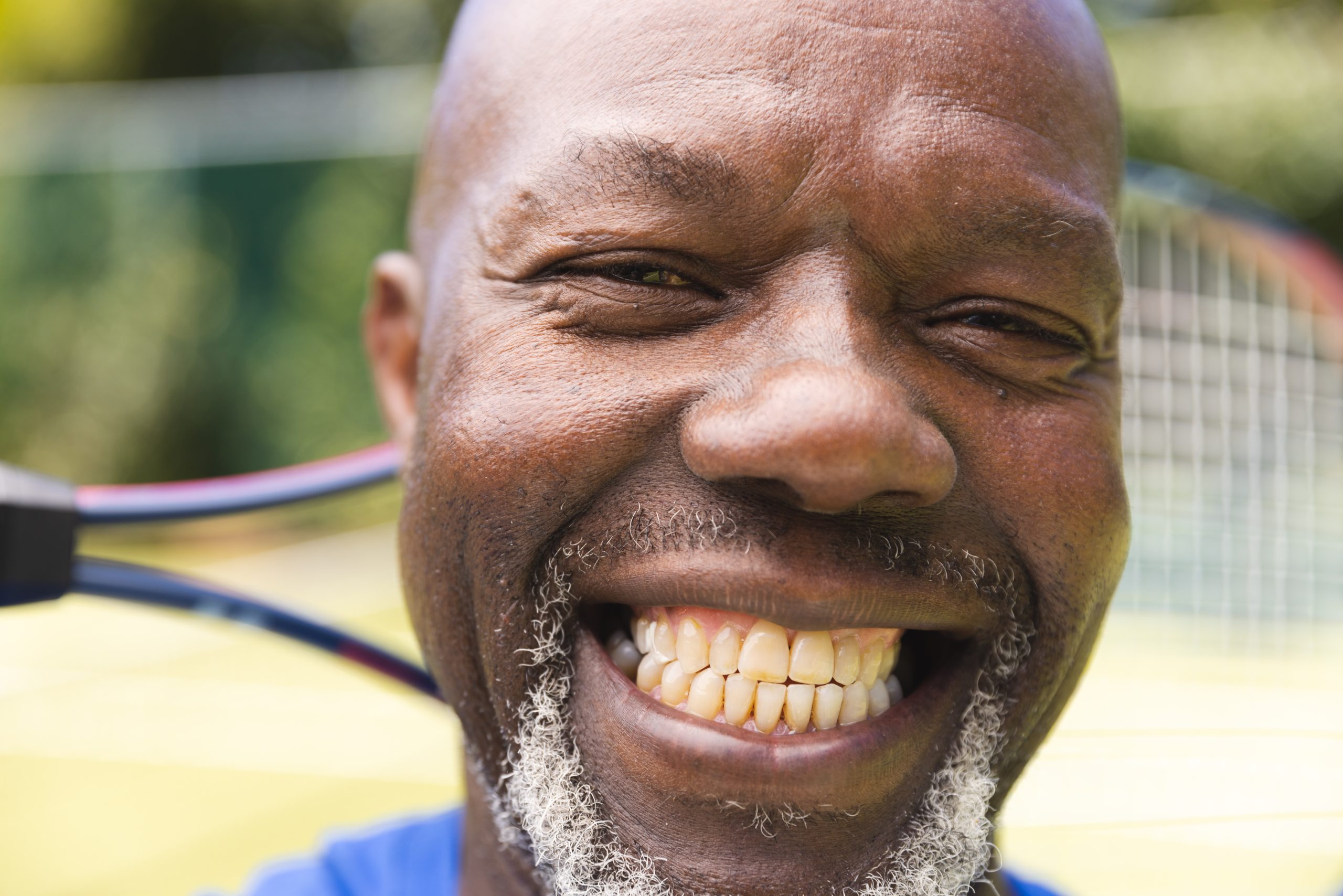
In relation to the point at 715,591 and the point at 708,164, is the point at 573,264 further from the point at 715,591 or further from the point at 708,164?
the point at 715,591

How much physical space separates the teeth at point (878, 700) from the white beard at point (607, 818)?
0.35ft

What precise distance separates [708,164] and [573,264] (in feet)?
0.75

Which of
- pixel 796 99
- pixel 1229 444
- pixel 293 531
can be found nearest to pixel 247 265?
pixel 293 531

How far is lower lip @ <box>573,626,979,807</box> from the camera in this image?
1407mm

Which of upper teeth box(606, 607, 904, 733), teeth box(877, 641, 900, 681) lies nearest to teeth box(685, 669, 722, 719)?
upper teeth box(606, 607, 904, 733)

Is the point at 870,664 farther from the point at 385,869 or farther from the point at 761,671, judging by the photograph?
the point at 385,869

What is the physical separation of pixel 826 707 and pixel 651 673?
23 centimetres

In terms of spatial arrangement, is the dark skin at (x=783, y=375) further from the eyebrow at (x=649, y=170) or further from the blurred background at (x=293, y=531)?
the blurred background at (x=293, y=531)

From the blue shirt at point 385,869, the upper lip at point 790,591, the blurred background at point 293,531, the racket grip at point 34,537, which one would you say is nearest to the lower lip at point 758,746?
the upper lip at point 790,591

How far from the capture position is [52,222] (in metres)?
11.4

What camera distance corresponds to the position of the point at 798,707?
1473 millimetres

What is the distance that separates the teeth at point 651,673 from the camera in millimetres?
1532

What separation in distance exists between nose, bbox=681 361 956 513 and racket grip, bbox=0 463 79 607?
1.23 meters

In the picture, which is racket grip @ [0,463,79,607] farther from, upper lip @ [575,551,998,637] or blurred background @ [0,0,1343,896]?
blurred background @ [0,0,1343,896]
